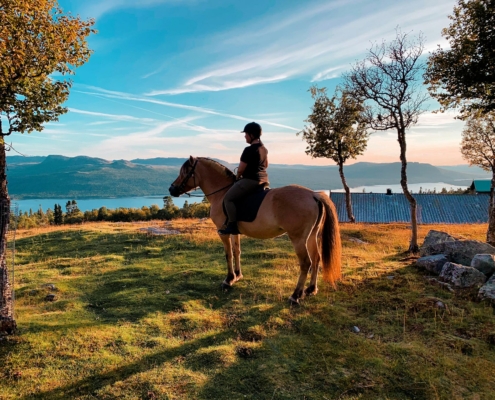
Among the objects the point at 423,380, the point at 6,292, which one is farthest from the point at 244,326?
the point at 6,292

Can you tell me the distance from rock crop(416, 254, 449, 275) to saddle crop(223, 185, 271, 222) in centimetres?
561

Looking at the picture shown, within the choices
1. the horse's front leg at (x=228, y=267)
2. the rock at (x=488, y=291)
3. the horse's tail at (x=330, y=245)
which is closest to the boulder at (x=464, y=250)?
the rock at (x=488, y=291)

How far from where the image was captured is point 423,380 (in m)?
3.81

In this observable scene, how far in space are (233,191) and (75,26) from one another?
14.9 feet

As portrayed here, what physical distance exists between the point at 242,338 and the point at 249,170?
11.8 feet

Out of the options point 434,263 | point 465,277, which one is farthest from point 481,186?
point 465,277

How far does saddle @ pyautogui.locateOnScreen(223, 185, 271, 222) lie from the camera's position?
259 inches

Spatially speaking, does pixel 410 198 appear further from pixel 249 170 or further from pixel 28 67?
pixel 28 67

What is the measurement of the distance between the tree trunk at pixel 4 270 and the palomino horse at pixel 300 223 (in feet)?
11.6

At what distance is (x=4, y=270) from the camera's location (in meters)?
4.79

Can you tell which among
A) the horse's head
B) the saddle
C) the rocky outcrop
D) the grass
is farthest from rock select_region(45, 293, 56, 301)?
the rocky outcrop

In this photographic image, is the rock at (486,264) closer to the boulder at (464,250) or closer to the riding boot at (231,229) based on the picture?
the boulder at (464,250)

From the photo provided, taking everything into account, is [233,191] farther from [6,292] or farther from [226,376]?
[6,292]

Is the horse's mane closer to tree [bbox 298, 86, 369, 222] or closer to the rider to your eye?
the rider
